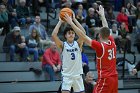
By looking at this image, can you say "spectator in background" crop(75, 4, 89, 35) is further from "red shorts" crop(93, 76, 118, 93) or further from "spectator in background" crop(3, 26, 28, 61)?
"red shorts" crop(93, 76, 118, 93)

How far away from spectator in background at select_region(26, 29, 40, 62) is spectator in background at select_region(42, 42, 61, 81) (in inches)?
24.0

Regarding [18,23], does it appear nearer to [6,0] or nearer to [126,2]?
[6,0]

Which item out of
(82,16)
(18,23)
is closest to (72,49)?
(18,23)

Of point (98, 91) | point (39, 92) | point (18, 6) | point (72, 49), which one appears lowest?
point (39, 92)

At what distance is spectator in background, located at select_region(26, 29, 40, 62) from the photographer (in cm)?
1327

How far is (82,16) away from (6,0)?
9.14 feet

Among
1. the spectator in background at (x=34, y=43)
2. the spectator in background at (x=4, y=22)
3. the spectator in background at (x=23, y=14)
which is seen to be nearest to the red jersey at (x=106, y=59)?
the spectator in background at (x=34, y=43)

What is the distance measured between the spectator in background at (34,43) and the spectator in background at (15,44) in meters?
0.26

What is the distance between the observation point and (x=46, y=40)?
14.1m

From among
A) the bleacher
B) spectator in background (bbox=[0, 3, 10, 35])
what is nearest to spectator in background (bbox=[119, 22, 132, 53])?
the bleacher

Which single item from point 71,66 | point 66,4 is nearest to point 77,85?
point 71,66

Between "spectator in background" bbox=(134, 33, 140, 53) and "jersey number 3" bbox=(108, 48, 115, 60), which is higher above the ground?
"jersey number 3" bbox=(108, 48, 115, 60)

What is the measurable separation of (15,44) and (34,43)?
0.62 metres

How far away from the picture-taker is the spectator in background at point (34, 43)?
13.3m
